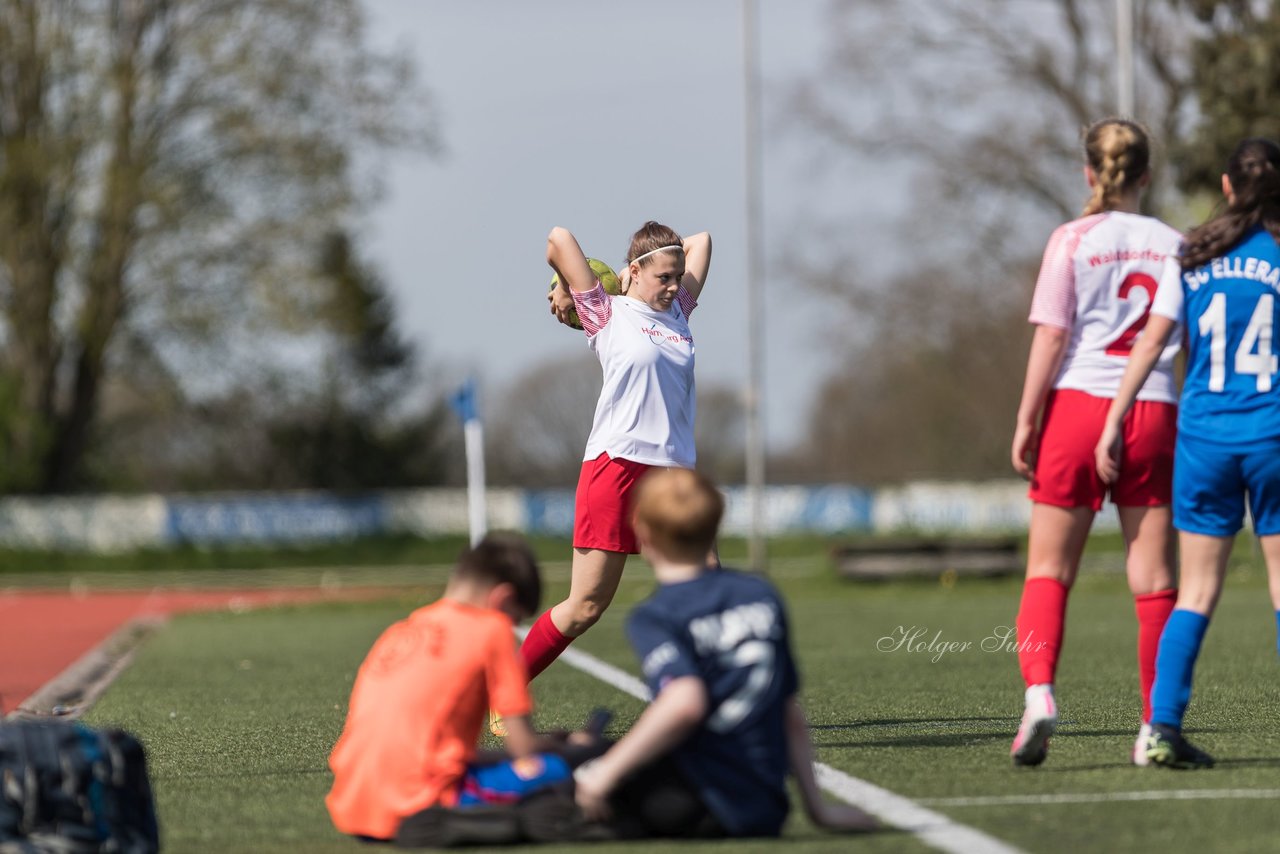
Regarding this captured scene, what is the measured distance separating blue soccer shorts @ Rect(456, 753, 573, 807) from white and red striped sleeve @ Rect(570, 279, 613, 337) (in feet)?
8.72

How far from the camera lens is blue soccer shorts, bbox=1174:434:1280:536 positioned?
18.3ft

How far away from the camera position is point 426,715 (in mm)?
4672

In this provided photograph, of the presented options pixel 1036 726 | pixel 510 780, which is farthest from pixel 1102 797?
pixel 510 780

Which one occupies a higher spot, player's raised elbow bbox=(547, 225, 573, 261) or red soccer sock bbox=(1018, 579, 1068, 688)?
player's raised elbow bbox=(547, 225, 573, 261)

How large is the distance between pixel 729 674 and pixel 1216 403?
2.10m

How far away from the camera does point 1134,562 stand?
620 centimetres

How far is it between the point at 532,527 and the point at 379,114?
1201cm

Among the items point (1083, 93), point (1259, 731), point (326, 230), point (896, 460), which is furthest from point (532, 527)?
point (1259, 731)

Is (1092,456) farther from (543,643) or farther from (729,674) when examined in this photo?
(543,643)

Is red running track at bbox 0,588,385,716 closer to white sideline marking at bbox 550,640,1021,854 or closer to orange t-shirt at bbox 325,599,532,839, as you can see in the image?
orange t-shirt at bbox 325,599,532,839

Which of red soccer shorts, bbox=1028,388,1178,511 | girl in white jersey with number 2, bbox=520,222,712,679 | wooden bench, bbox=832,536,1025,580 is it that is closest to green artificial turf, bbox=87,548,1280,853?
red soccer shorts, bbox=1028,388,1178,511

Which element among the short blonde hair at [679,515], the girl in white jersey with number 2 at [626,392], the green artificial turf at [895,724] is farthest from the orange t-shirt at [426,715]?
the girl in white jersey with number 2 at [626,392]

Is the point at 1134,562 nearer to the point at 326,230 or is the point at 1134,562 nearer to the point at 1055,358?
the point at 1055,358

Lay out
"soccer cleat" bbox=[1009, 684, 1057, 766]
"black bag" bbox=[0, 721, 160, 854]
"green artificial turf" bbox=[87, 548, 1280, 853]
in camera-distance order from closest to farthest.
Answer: "black bag" bbox=[0, 721, 160, 854]
"green artificial turf" bbox=[87, 548, 1280, 853]
"soccer cleat" bbox=[1009, 684, 1057, 766]
